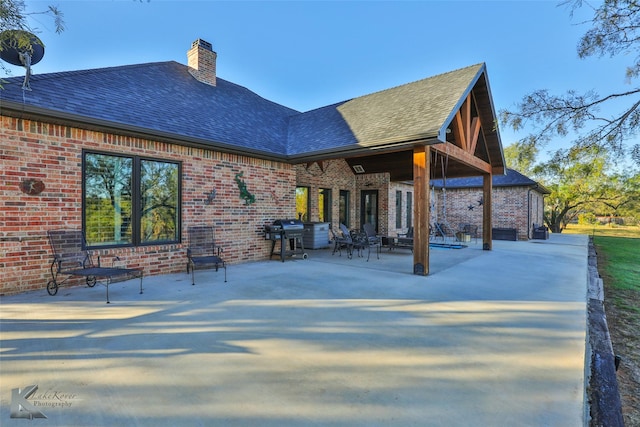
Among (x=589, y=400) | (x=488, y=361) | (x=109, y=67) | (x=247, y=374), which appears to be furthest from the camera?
(x=109, y=67)

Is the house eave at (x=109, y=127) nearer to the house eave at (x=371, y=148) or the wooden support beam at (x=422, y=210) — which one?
the house eave at (x=371, y=148)

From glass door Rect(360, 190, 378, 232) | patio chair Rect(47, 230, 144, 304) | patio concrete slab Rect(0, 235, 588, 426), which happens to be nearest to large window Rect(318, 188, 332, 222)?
Answer: glass door Rect(360, 190, 378, 232)

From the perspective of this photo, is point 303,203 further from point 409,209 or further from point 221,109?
point 409,209

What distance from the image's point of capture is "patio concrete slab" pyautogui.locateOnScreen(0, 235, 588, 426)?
2023mm

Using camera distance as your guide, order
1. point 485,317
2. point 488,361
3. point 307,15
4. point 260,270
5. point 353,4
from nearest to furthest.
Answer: point 488,361 → point 485,317 → point 260,270 → point 353,4 → point 307,15

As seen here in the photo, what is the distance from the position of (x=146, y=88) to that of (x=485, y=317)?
8576mm

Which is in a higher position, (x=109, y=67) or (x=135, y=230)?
(x=109, y=67)

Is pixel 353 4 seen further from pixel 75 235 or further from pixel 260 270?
pixel 75 235

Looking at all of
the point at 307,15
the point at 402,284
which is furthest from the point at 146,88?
the point at 402,284

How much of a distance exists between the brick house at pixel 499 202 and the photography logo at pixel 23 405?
14136 millimetres

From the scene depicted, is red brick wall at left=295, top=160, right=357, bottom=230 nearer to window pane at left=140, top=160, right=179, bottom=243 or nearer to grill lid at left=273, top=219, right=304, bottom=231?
grill lid at left=273, top=219, right=304, bottom=231

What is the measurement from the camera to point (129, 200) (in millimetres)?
5926

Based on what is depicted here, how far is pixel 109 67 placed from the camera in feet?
23.9

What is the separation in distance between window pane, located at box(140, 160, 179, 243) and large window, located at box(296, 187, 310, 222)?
5244 millimetres
